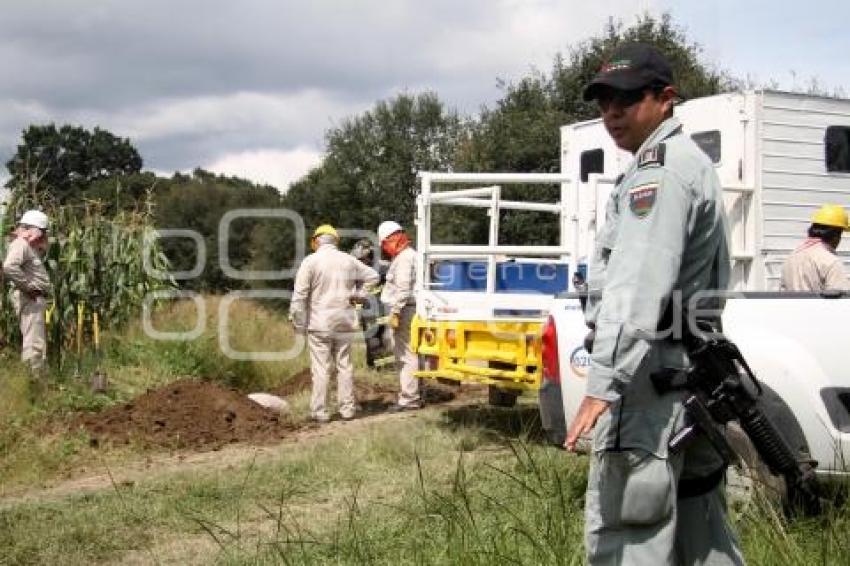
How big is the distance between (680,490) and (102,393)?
8427 mm

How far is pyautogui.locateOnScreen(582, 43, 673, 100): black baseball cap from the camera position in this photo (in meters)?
3.17

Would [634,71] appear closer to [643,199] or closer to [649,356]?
[643,199]

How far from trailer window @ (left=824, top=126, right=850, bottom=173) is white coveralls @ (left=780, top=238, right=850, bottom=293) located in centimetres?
198

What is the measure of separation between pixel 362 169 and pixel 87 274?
36867 mm

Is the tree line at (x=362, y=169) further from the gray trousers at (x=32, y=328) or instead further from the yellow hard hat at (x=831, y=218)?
the yellow hard hat at (x=831, y=218)

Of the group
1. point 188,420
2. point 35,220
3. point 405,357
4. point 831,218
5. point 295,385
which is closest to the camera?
point 831,218

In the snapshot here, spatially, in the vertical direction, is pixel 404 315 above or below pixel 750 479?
above

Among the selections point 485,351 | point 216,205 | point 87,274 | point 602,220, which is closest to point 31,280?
point 87,274

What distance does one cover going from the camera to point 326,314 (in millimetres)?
10438

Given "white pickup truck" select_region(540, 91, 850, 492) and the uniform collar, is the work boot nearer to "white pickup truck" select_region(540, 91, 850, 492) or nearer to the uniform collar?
"white pickup truck" select_region(540, 91, 850, 492)

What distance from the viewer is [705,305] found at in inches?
129

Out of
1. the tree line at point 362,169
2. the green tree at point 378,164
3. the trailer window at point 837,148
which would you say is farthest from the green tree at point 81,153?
the trailer window at point 837,148

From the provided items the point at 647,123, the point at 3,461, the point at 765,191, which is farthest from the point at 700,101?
the point at 3,461

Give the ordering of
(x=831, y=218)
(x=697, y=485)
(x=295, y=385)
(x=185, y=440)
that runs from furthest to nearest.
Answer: (x=295, y=385) → (x=185, y=440) → (x=831, y=218) → (x=697, y=485)
